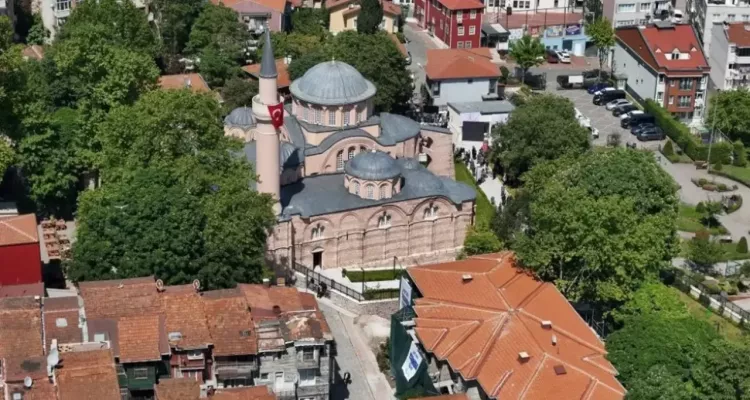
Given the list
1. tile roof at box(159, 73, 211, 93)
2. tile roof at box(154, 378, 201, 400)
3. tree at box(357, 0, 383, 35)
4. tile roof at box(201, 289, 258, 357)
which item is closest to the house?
tree at box(357, 0, 383, 35)

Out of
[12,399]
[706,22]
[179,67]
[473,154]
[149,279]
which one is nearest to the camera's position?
[12,399]

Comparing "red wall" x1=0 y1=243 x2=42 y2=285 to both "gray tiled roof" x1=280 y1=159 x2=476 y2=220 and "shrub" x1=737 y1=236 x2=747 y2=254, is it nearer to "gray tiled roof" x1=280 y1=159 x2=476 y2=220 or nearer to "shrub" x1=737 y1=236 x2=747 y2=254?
"gray tiled roof" x1=280 y1=159 x2=476 y2=220

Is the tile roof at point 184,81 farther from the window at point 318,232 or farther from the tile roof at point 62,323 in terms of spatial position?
the tile roof at point 62,323

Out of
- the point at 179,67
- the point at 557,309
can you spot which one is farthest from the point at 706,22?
the point at 557,309

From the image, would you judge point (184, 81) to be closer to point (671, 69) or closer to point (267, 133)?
point (267, 133)

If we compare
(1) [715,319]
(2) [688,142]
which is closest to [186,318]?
(1) [715,319]

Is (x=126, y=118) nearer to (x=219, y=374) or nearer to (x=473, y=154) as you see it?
(x=219, y=374)
